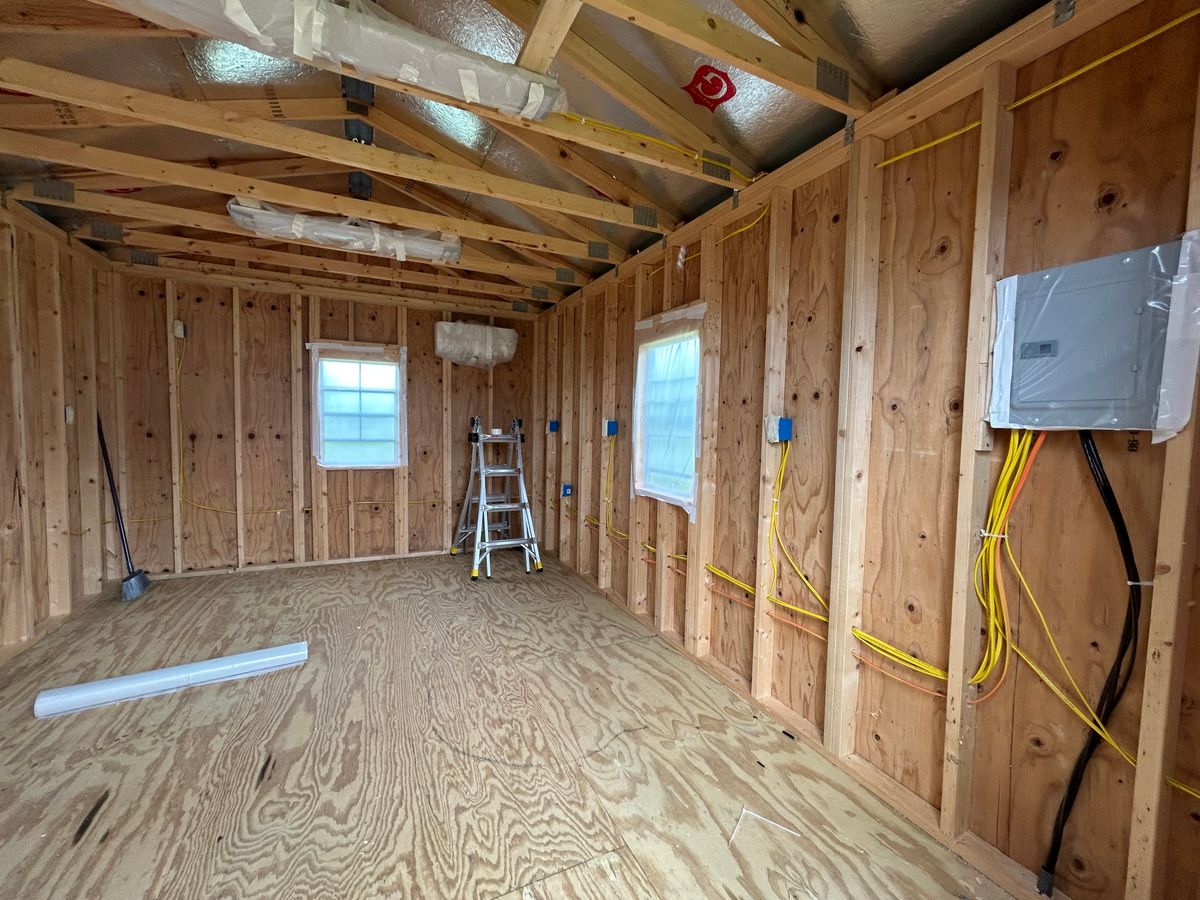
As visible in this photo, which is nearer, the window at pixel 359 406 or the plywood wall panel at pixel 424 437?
the window at pixel 359 406

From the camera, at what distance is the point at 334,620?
3096mm

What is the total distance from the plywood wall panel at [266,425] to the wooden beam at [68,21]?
242 centimetres

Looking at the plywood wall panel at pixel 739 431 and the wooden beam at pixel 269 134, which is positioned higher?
the wooden beam at pixel 269 134

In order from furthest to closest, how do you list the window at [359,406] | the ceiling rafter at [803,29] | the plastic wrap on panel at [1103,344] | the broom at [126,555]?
the window at [359,406] < the broom at [126,555] < the ceiling rafter at [803,29] < the plastic wrap on panel at [1103,344]

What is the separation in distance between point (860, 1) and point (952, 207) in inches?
27.2

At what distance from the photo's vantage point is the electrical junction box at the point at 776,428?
6.85 ft

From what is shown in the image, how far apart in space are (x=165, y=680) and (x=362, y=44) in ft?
9.29

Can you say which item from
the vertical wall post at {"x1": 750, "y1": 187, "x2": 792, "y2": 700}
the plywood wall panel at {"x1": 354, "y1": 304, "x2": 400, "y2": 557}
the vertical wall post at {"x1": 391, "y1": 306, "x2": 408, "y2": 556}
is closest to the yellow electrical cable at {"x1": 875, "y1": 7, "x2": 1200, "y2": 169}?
the vertical wall post at {"x1": 750, "y1": 187, "x2": 792, "y2": 700}

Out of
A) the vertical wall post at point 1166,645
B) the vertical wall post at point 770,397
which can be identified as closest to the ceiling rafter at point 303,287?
the vertical wall post at point 770,397

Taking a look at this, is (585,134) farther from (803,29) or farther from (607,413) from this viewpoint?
(607,413)

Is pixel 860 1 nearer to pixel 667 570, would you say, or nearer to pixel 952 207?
pixel 952 207

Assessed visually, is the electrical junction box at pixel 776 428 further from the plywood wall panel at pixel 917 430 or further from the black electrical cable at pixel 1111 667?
the black electrical cable at pixel 1111 667

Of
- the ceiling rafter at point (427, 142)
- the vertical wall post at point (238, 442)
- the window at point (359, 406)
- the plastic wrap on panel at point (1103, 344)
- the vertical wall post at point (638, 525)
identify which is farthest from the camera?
the window at point (359, 406)

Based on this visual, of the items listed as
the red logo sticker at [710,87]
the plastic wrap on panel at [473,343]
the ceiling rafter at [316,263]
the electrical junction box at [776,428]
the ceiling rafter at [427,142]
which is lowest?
the electrical junction box at [776,428]
